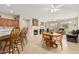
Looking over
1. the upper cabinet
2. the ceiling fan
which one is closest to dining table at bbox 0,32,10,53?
the upper cabinet

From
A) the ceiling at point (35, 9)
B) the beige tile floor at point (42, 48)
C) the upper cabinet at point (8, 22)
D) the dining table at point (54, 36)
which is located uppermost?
the ceiling at point (35, 9)

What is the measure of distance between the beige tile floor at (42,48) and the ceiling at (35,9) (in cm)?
48

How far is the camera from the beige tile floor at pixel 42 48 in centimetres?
219

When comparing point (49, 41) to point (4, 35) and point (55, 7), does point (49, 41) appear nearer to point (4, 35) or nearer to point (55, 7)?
point (55, 7)

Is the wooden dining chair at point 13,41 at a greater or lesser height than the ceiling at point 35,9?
lesser

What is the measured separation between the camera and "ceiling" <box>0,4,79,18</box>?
7.09 ft

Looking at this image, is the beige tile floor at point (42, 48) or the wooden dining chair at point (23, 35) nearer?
the beige tile floor at point (42, 48)

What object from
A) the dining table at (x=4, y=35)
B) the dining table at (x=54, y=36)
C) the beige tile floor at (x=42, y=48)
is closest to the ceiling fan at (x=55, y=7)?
the dining table at (x=54, y=36)

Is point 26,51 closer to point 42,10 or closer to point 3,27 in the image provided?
point 3,27

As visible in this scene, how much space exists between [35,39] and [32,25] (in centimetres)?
30

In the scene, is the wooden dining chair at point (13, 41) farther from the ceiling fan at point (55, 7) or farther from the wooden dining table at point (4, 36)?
the ceiling fan at point (55, 7)

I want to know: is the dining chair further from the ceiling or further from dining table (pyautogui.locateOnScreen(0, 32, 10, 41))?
dining table (pyautogui.locateOnScreen(0, 32, 10, 41))

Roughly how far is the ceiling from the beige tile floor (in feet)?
1.57
